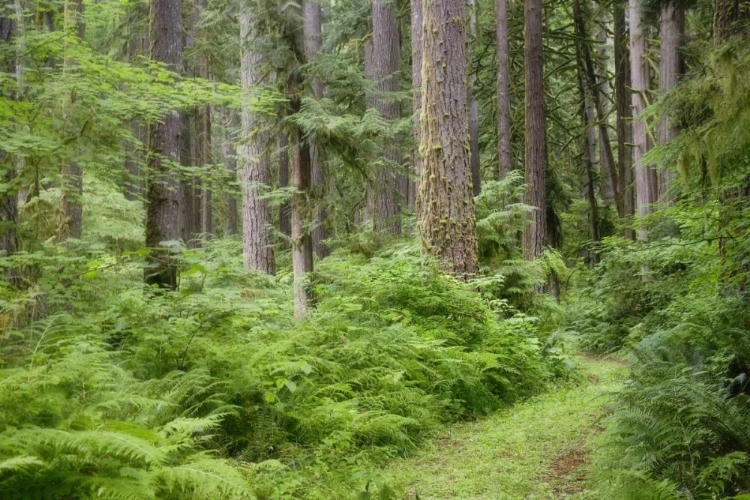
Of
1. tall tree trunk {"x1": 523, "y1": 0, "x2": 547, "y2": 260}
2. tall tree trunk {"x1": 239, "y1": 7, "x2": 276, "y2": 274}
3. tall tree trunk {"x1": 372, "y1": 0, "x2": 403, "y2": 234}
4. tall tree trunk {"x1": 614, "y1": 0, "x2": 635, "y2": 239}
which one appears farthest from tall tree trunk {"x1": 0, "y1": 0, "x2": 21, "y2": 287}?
tall tree trunk {"x1": 614, "y1": 0, "x2": 635, "y2": 239}

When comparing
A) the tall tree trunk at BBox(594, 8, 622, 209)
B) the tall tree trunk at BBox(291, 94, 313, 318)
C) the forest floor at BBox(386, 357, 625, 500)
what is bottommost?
the forest floor at BBox(386, 357, 625, 500)

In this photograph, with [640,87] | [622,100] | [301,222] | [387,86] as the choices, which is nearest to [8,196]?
[301,222]

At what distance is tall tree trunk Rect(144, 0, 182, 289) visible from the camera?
8508 millimetres

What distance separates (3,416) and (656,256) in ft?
36.7

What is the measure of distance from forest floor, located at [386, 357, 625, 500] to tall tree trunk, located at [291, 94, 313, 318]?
4.04 meters

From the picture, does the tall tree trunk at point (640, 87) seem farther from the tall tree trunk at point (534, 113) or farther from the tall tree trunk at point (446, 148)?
the tall tree trunk at point (446, 148)

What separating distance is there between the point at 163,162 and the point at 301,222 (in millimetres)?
2431

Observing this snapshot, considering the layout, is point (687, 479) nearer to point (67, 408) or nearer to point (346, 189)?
point (67, 408)

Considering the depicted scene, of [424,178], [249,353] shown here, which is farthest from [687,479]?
[424,178]

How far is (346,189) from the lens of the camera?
52.8 ft

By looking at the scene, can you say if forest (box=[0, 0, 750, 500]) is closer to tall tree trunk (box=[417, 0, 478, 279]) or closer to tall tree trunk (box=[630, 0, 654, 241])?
tall tree trunk (box=[417, 0, 478, 279])

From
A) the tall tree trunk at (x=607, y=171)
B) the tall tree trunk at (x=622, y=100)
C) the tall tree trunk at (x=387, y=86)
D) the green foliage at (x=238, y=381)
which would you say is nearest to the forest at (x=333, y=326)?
the green foliage at (x=238, y=381)

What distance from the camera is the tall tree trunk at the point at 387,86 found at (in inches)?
579

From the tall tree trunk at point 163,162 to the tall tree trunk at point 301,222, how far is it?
6.26 feet
